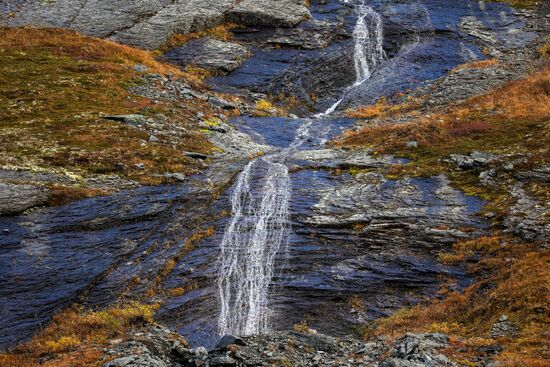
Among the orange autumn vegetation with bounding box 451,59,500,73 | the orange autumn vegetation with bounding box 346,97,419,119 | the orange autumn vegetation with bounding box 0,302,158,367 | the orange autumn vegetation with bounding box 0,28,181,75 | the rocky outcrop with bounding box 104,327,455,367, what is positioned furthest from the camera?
the orange autumn vegetation with bounding box 451,59,500,73

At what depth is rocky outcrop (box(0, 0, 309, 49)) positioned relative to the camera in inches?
2174

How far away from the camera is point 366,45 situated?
55.2 metres

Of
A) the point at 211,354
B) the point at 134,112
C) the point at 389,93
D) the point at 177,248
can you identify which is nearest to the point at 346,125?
the point at 389,93

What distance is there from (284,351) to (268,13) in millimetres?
43810

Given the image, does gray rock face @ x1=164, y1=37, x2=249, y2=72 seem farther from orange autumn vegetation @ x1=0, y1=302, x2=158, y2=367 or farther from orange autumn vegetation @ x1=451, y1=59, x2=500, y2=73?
orange autumn vegetation @ x1=0, y1=302, x2=158, y2=367

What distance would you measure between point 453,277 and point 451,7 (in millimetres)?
44812

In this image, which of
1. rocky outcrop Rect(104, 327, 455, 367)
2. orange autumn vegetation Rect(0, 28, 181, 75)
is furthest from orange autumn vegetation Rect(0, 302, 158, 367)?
orange autumn vegetation Rect(0, 28, 181, 75)

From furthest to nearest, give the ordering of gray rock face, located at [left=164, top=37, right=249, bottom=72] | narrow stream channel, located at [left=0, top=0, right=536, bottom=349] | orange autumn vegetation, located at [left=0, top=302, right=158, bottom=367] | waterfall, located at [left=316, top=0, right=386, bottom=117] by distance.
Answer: waterfall, located at [left=316, top=0, right=386, bottom=117] < gray rock face, located at [left=164, top=37, right=249, bottom=72] < narrow stream channel, located at [left=0, top=0, right=536, bottom=349] < orange autumn vegetation, located at [left=0, top=302, right=158, bottom=367]

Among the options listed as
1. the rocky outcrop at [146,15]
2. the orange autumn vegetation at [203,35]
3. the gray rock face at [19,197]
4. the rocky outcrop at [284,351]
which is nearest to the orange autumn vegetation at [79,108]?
the gray rock face at [19,197]

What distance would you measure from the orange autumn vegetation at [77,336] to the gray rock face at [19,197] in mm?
6575

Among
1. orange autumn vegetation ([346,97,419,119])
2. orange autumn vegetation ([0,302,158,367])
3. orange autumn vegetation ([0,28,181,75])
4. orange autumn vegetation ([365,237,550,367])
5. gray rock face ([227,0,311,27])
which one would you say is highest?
gray rock face ([227,0,311,27])

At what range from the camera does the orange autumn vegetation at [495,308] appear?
1714 cm

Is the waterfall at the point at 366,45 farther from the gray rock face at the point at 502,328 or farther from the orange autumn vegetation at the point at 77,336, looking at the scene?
the gray rock face at the point at 502,328

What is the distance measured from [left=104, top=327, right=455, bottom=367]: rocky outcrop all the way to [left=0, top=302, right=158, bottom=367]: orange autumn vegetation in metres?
0.92
